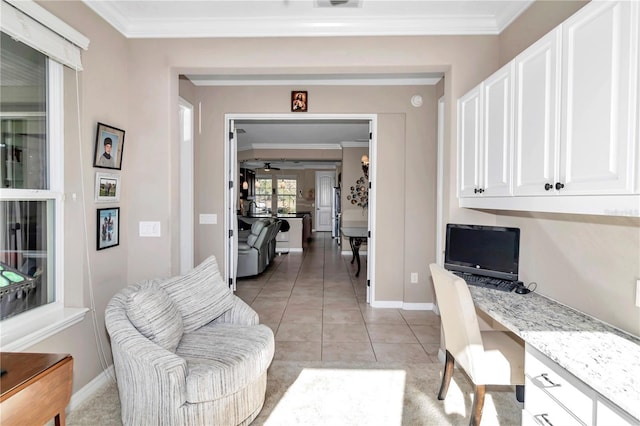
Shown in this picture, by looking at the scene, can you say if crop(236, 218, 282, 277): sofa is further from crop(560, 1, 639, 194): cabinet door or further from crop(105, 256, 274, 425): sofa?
crop(560, 1, 639, 194): cabinet door

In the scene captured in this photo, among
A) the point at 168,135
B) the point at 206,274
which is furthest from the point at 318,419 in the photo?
the point at 168,135

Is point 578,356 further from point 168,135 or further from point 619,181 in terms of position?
point 168,135

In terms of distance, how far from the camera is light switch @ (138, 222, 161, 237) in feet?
9.46

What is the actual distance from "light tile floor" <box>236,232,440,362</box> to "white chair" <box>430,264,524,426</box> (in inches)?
38.8

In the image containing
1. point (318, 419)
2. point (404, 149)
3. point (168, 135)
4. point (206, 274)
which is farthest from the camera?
point (404, 149)

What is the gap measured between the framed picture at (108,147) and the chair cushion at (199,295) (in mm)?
986

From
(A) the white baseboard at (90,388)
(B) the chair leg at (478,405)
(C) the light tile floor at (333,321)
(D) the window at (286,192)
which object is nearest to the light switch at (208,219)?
(C) the light tile floor at (333,321)

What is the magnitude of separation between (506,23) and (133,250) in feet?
11.1

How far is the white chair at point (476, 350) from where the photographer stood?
1.94 metres

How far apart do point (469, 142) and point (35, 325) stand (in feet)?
9.88

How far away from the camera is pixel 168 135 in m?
2.88

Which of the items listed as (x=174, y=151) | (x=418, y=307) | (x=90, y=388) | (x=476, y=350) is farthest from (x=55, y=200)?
(x=418, y=307)

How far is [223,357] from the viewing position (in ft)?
6.68

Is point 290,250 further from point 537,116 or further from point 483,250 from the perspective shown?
point 537,116
